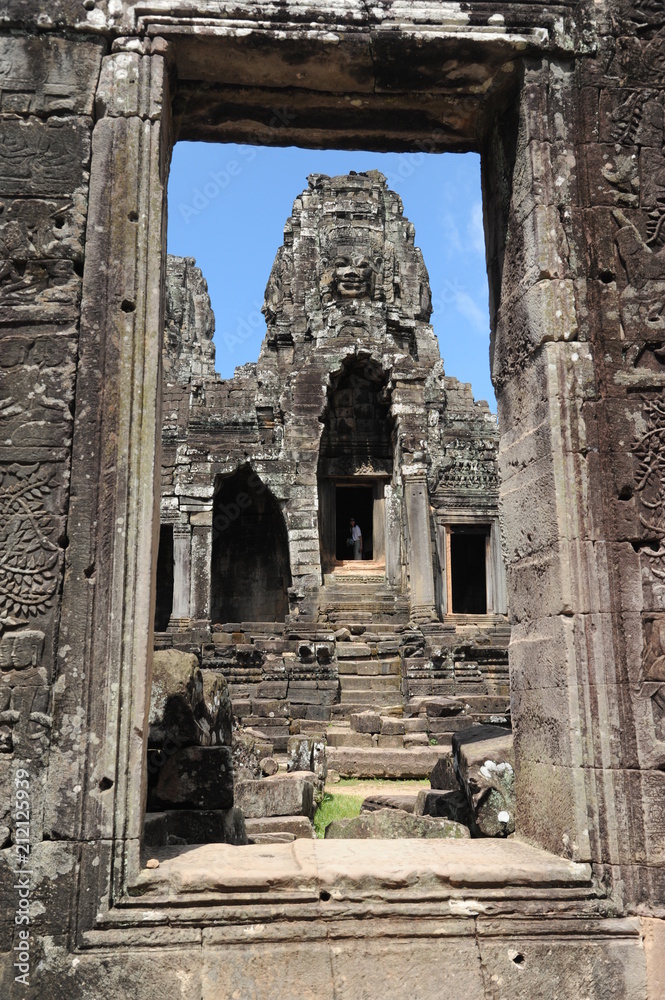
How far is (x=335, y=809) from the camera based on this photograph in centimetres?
796

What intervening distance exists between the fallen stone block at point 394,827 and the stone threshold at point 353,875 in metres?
1.23

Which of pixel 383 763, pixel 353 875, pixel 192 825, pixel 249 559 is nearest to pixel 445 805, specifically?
pixel 192 825

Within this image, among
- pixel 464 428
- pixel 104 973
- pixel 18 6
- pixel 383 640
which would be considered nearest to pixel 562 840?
pixel 104 973

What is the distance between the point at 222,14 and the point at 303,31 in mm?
403

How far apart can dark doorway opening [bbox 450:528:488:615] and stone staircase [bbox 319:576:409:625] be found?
526cm

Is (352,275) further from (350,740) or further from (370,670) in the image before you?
(350,740)

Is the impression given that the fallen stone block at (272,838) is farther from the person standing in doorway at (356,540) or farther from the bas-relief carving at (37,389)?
the person standing in doorway at (356,540)

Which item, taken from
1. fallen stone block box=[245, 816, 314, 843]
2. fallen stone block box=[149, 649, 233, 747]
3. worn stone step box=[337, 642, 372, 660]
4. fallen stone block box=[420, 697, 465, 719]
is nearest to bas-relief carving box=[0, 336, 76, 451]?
fallen stone block box=[149, 649, 233, 747]

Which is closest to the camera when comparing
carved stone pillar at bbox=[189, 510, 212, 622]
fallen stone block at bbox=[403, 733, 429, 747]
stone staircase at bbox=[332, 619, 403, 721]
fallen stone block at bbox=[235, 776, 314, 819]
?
fallen stone block at bbox=[235, 776, 314, 819]

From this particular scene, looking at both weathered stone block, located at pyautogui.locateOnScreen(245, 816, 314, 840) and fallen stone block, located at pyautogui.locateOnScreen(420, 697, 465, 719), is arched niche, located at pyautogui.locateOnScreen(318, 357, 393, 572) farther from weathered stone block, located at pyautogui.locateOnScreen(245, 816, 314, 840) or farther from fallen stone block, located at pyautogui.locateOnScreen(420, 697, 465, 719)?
weathered stone block, located at pyautogui.locateOnScreen(245, 816, 314, 840)

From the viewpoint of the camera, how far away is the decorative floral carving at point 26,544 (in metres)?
3.52

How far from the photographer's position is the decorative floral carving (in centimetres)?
352

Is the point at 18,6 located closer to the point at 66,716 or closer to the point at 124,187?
the point at 124,187

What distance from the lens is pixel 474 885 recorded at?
135 inches
